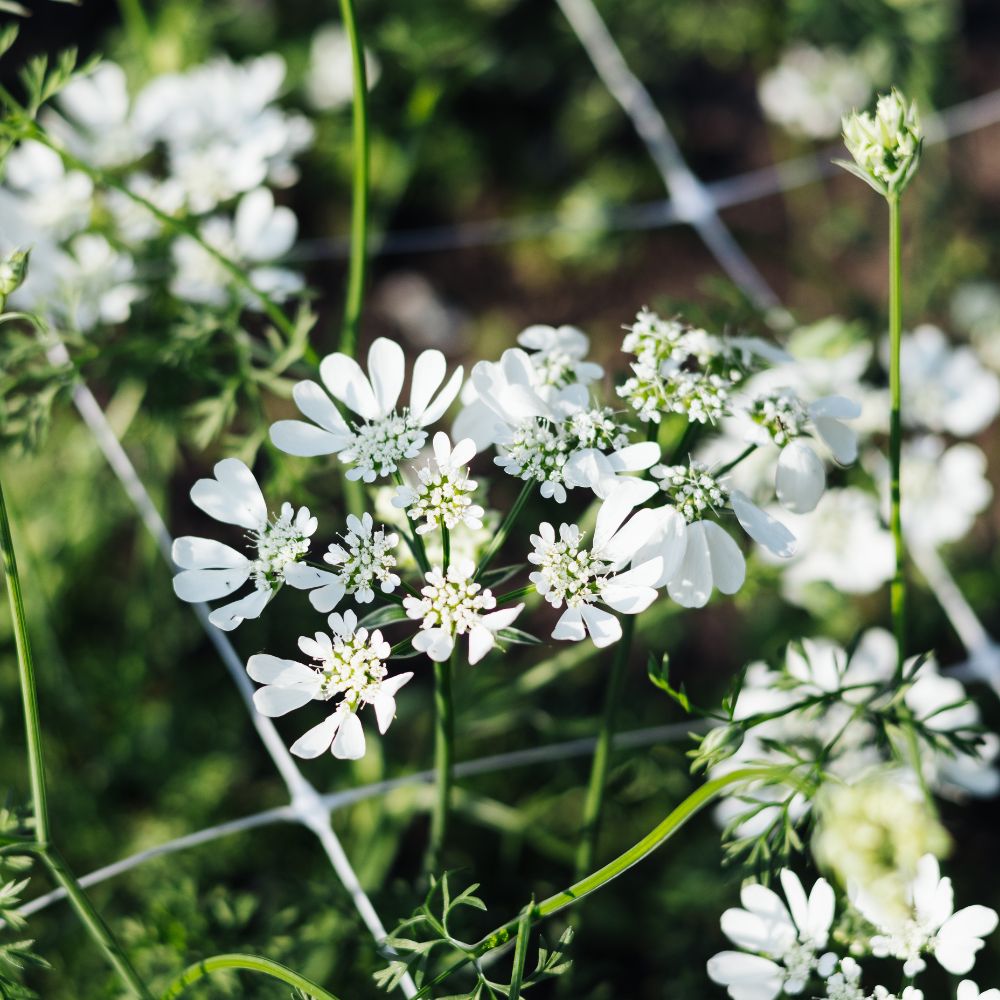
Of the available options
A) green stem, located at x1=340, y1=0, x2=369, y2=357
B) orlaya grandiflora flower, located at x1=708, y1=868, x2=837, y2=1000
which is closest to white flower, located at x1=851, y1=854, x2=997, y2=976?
orlaya grandiflora flower, located at x1=708, y1=868, x2=837, y2=1000

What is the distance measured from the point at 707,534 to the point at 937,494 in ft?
3.30

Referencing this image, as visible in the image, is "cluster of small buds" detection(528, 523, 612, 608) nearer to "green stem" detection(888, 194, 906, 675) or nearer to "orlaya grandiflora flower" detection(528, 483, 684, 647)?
"orlaya grandiflora flower" detection(528, 483, 684, 647)

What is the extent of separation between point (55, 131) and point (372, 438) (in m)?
1.01

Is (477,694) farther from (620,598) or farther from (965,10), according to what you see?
(965,10)

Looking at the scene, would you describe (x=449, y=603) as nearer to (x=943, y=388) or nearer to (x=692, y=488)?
(x=692, y=488)

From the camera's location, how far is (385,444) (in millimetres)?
985

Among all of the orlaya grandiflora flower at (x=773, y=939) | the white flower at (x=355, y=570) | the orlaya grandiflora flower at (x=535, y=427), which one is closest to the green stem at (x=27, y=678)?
the white flower at (x=355, y=570)

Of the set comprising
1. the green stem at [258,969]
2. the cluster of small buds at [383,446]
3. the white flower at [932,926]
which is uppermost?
the cluster of small buds at [383,446]

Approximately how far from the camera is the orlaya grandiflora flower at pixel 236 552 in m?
0.94

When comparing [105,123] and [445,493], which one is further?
[105,123]

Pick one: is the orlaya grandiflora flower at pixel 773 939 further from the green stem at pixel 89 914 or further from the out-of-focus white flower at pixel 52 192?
the out-of-focus white flower at pixel 52 192

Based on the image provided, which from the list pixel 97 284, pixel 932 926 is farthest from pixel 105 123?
pixel 932 926

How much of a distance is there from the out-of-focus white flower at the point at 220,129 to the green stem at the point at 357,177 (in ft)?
1.48

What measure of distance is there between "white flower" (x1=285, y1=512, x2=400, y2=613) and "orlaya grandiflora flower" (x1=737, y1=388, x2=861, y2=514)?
0.39 meters
